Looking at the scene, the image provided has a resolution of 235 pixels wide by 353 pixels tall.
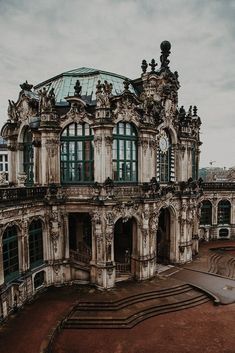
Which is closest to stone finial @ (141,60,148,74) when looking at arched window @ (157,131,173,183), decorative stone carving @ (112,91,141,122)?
decorative stone carving @ (112,91,141,122)

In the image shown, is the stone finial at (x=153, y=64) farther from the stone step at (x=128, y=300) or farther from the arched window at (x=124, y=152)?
the stone step at (x=128, y=300)

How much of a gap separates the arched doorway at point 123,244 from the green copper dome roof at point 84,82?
43.2ft

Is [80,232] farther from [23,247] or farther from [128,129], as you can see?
[128,129]

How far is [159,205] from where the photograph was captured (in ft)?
88.1

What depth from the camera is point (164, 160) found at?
28891 millimetres

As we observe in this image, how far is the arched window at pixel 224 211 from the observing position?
4191cm

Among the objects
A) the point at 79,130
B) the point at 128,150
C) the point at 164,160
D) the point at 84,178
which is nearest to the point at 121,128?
the point at 128,150

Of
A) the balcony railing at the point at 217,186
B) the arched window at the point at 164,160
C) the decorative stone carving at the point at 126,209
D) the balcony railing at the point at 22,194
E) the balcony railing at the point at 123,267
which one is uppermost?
the arched window at the point at 164,160

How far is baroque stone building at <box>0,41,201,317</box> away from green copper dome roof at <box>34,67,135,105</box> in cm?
11

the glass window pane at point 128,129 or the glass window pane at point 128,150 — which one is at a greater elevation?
the glass window pane at point 128,129

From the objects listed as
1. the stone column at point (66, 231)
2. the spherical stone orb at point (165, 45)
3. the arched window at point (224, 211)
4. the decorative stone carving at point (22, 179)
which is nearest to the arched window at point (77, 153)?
the stone column at point (66, 231)

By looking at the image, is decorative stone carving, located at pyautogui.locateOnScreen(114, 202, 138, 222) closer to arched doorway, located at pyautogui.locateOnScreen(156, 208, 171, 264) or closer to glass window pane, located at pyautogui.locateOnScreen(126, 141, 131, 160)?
glass window pane, located at pyautogui.locateOnScreen(126, 141, 131, 160)

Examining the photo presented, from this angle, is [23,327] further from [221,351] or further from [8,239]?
[221,351]

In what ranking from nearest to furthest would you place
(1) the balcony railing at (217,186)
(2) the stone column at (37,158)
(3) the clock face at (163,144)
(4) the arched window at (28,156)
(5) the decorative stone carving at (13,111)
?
(2) the stone column at (37,158) → (5) the decorative stone carving at (13,111) → (4) the arched window at (28,156) → (3) the clock face at (163,144) → (1) the balcony railing at (217,186)
